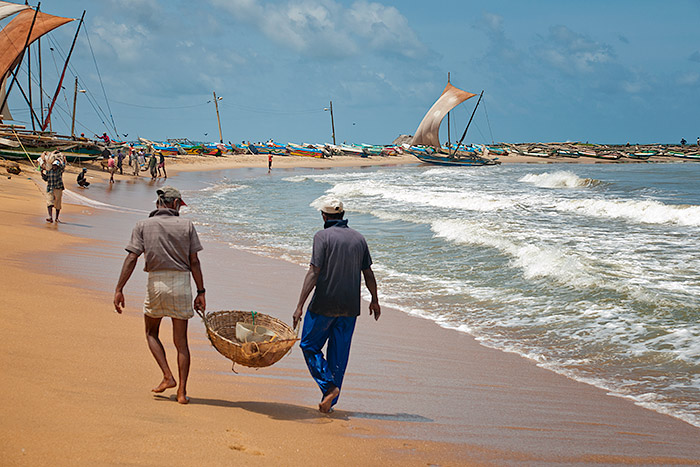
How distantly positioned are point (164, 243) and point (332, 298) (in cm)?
116

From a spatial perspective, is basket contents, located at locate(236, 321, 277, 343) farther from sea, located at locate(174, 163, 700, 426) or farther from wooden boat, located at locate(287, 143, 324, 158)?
wooden boat, located at locate(287, 143, 324, 158)

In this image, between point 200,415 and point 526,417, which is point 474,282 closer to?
point 526,417

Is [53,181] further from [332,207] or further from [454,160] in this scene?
[454,160]

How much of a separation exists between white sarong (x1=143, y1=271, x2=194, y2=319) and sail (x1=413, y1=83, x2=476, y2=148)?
60.0 m

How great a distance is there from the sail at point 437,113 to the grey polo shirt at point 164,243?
196 ft

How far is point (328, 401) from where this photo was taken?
13.9 feet

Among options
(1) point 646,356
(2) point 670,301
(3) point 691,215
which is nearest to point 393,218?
(3) point 691,215

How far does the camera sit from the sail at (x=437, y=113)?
62.3 metres

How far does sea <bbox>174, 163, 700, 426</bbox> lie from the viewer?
6094mm

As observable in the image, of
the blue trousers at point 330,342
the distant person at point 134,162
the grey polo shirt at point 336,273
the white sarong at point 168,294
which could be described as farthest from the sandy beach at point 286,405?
the distant person at point 134,162

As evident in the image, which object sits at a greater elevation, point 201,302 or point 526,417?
point 201,302

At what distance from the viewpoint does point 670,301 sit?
26.2 feet

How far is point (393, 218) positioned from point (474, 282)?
9199 mm

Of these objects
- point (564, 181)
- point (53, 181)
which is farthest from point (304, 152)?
point (53, 181)
